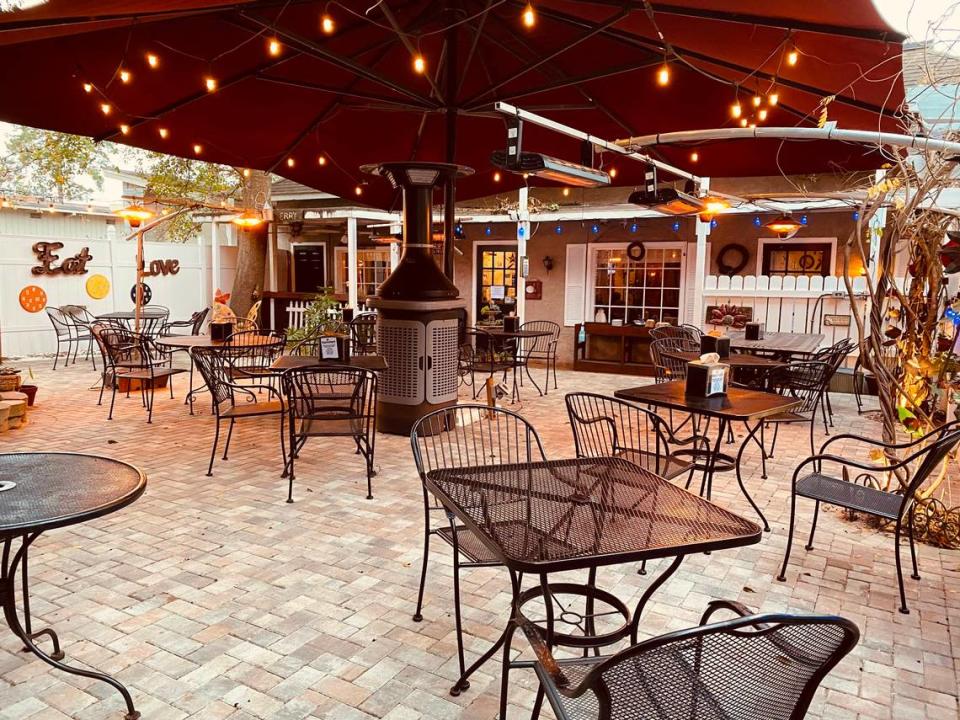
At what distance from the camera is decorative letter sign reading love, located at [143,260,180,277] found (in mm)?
14234

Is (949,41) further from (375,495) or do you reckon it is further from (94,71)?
(94,71)

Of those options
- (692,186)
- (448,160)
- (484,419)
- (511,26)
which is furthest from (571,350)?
(511,26)

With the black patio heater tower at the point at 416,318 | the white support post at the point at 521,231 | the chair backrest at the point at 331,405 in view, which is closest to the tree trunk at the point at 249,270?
the white support post at the point at 521,231

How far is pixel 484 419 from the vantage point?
25.3 ft

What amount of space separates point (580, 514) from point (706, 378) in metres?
2.21

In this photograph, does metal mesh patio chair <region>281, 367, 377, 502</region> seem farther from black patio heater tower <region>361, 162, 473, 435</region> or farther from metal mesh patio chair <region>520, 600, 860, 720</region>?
metal mesh patio chair <region>520, 600, 860, 720</region>

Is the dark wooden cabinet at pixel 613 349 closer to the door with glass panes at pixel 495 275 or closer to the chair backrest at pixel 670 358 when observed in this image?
the door with glass panes at pixel 495 275

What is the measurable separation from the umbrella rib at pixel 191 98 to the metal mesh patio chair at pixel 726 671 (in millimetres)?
5201

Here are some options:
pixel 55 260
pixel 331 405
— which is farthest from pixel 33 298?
pixel 331 405

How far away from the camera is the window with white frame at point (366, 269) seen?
15570 millimetres

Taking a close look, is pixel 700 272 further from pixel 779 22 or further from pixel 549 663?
pixel 549 663

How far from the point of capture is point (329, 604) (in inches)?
126

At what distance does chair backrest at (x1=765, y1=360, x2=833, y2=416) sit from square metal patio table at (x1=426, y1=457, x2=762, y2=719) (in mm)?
3616

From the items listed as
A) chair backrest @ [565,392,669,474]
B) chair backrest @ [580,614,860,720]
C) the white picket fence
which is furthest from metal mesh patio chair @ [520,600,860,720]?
the white picket fence
